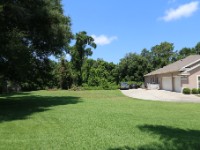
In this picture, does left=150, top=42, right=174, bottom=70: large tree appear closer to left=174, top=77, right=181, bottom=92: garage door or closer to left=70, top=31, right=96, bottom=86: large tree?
left=70, top=31, right=96, bottom=86: large tree

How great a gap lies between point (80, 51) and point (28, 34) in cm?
4901

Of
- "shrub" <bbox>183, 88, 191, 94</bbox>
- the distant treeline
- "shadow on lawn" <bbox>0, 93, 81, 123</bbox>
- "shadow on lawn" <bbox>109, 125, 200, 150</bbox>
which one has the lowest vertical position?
"shadow on lawn" <bbox>109, 125, 200, 150</bbox>

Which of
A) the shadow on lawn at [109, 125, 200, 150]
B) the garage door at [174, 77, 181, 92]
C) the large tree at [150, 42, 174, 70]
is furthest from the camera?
the large tree at [150, 42, 174, 70]

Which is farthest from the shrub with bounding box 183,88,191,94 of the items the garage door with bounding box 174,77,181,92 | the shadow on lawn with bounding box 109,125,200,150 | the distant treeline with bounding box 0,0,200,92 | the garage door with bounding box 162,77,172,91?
the shadow on lawn with bounding box 109,125,200,150

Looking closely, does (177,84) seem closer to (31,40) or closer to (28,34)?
(31,40)

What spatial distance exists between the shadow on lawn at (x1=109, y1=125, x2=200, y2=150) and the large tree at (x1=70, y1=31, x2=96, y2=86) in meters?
58.8

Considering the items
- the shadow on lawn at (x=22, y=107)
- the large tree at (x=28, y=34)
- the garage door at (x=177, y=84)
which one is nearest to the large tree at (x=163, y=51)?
the garage door at (x=177, y=84)

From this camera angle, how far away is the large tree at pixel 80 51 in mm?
71312

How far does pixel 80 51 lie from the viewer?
7281cm

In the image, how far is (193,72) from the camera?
38.4m

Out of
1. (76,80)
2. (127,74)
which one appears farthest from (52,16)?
(127,74)

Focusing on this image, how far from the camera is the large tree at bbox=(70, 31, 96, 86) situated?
7131 centimetres

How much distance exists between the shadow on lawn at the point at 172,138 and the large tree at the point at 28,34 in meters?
9.85

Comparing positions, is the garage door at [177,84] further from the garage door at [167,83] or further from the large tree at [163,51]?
the large tree at [163,51]
